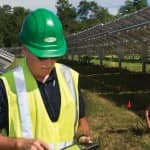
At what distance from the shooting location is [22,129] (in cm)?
289

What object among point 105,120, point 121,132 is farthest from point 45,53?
point 105,120

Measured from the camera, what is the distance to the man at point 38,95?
2.87m

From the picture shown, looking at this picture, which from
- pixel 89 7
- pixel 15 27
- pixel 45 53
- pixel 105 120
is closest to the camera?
pixel 45 53

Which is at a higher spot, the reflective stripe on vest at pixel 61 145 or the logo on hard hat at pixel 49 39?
the logo on hard hat at pixel 49 39

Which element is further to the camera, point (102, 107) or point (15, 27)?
point (15, 27)

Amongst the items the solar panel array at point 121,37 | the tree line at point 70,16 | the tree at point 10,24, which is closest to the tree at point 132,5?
the tree line at point 70,16

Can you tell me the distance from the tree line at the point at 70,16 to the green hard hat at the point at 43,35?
92867mm

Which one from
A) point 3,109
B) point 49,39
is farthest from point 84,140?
point 49,39

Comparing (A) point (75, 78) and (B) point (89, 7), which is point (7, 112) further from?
(B) point (89, 7)

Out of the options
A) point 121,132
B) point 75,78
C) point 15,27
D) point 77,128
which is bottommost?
point 15,27

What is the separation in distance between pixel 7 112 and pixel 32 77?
0.21m

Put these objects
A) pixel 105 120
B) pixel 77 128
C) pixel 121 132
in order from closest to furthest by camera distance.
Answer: pixel 77 128, pixel 121 132, pixel 105 120

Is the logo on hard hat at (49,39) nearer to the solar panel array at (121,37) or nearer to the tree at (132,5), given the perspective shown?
the solar panel array at (121,37)

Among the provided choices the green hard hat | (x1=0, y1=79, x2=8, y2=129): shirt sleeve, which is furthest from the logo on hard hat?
(x1=0, y1=79, x2=8, y2=129): shirt sleeve
